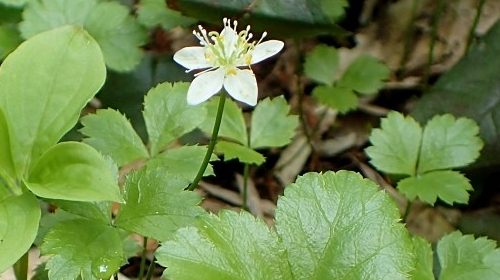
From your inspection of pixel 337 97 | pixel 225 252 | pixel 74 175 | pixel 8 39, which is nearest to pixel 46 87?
pixel 74 175

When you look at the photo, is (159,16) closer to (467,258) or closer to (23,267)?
(23,267)

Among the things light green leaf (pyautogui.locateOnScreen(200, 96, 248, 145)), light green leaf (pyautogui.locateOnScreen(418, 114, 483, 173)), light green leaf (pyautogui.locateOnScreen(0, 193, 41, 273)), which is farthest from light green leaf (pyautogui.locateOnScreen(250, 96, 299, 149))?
light green leaf (pyautogui.locateOnScreen(0, 193, 41, 273))

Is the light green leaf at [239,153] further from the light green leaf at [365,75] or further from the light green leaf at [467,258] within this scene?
the light green leaf at [365,75]

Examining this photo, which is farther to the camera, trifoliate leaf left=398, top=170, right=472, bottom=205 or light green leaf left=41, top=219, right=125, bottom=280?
trifoliate leaf left=398, top=170, right=472, bottom=205

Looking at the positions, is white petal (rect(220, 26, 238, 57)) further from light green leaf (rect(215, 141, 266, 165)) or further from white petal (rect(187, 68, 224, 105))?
light green leaf (rect(215, 141, 266, 165))

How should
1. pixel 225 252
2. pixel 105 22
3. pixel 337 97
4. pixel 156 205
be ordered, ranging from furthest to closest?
pixel 337 97 → pixel 105 22 → pixel 156 205 → pixel 225 252

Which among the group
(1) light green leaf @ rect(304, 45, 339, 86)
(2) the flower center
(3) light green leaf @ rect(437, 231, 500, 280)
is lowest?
(1) light green leaf @ rect(304, 45, 339, 86)

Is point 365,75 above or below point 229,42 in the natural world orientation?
below

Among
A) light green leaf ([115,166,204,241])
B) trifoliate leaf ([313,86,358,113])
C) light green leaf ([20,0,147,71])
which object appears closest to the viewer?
light green leaf ([115,166,204,241])
